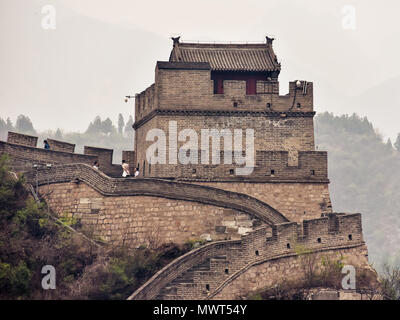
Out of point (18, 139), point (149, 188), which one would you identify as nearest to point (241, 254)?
point (149, 188)

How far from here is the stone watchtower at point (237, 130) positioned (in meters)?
40.3

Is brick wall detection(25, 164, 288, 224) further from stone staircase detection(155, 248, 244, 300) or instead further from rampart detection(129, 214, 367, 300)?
stone staircase detection(155, 248, 244, 300)

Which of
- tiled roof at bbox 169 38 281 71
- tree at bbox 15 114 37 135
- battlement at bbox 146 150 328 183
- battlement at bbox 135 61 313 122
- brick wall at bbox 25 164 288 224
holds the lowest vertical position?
brick wall at bbox 25 164 288 224

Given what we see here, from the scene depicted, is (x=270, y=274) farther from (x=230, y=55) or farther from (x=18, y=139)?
(x=230, y=55)

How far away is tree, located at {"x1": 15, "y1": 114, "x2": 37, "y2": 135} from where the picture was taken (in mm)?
174000

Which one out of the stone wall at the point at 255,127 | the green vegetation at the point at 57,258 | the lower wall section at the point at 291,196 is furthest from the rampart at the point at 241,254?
the stone wall at the point at 255,127

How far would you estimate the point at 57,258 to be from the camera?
34.4 metres

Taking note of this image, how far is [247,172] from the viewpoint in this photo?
40.3 metres

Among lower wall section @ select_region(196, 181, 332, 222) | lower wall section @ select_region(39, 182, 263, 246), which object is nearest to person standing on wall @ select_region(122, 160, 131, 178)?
lower wall section @ select_region(39, 182, 263, 246)

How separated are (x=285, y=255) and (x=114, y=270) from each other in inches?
260

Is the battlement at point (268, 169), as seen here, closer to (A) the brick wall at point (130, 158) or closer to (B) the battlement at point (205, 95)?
(B) the battlement at point (205, 95)

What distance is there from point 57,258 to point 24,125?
470 feet

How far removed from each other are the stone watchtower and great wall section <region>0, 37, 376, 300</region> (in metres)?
0.05
